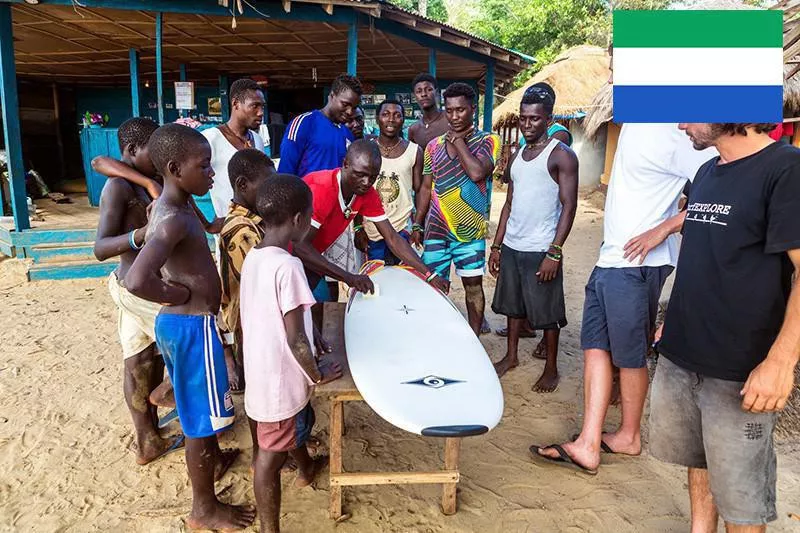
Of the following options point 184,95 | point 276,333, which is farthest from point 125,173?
point 184,95

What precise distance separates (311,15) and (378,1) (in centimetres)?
84

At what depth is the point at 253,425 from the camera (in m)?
2.28

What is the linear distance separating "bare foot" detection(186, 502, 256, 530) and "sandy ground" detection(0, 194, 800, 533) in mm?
61

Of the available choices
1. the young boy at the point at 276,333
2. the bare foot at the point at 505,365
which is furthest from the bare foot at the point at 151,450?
the bare foot at the point at 505,365

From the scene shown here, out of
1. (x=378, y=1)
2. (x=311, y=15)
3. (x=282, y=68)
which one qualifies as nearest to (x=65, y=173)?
(x=282, y=68)

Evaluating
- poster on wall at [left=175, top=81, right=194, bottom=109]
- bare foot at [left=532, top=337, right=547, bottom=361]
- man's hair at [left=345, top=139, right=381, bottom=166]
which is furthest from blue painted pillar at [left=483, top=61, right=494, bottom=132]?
man's hair at [left=345, top=139, right=381, bottom=166]

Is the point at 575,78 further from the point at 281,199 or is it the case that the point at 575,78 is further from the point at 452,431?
the point at 452,431

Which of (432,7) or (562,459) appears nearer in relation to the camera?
(562,459)

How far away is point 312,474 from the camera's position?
8.20 ft

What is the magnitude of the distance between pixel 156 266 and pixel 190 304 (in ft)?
0.80

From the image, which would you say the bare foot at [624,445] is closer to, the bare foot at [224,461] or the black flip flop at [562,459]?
the black flip flop at [562,459]

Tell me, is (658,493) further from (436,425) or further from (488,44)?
(488,44)

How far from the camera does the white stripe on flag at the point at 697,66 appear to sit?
1434 mm

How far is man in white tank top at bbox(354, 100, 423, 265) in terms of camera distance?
3.63 m
